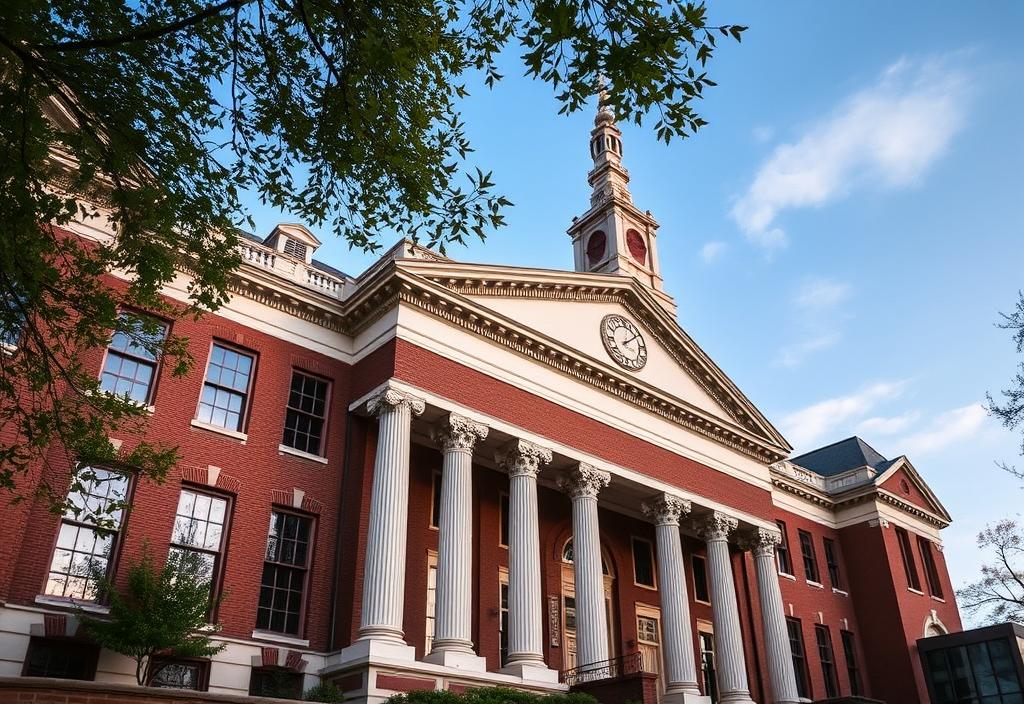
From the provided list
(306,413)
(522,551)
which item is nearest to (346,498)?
(306,413)

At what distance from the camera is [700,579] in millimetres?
31297

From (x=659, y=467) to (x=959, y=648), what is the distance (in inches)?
672

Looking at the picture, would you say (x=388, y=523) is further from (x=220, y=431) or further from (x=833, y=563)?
(x=833, y=563)

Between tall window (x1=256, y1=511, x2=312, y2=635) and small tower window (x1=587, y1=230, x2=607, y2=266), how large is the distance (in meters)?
19.7

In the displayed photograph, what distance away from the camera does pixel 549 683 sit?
2023cm

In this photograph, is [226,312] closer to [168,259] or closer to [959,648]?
[168,259]

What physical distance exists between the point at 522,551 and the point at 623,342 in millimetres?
8680

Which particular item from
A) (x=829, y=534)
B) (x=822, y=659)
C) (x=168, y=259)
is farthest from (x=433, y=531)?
(x=829, y=534)

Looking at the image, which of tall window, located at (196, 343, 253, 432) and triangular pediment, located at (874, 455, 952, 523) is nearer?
tall window, located at (196, 343, 253, 432)

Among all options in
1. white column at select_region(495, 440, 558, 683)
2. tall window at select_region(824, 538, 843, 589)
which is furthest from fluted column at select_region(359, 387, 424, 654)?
tall window at select_region(824, 538, 843, 589)

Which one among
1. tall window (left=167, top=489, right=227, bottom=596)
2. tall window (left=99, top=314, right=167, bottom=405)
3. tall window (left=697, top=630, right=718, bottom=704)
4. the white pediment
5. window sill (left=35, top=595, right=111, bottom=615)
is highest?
the white pediment

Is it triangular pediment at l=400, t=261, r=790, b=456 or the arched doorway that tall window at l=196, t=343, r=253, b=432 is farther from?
the arched doorway

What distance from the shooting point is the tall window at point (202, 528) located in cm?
1872

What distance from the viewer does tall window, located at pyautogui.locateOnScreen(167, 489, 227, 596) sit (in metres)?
18.7
